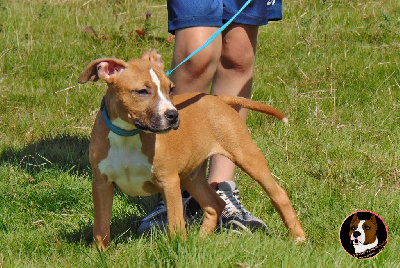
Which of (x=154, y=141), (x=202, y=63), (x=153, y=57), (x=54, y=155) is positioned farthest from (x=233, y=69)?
(x=54, y=155)

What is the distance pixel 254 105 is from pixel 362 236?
3.94 feet

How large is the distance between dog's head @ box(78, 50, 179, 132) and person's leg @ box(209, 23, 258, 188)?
100 cm

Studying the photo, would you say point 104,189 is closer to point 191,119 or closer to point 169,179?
point 169,179

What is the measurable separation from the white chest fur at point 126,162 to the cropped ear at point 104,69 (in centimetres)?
30

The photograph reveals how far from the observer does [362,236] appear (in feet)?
10.3

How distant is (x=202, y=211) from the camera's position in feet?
14.4

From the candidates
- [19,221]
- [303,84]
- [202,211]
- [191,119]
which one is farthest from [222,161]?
[303,84]

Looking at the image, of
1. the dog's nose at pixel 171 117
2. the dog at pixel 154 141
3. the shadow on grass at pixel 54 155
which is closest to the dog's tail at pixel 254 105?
the dog at pixel 154 141

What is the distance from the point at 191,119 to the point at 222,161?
0.75 metres

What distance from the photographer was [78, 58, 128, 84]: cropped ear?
3445 millimetres

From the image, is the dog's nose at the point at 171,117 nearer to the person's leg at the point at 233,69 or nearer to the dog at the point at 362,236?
the dog at the point at 362,236

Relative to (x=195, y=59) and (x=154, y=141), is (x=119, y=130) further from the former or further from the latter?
(x=195, y=59)

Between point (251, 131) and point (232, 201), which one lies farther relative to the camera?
point (251, 131)

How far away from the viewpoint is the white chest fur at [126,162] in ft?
11.4
